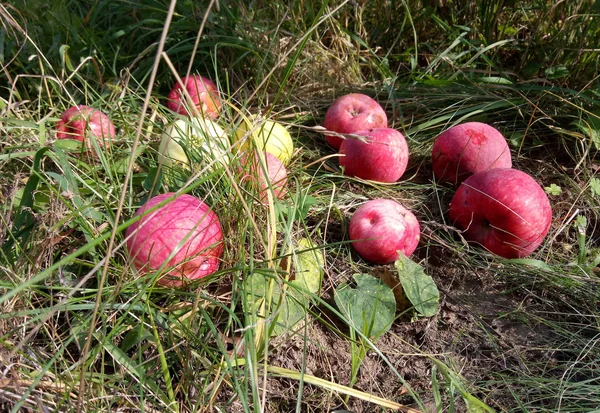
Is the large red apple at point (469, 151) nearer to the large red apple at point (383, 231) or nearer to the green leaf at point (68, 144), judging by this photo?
the large red apple at point (383, 231)

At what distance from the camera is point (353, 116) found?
104 inches

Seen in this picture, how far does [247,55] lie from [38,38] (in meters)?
1.03

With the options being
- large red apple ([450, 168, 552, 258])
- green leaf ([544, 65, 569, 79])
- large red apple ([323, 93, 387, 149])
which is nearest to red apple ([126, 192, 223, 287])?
large red apple ([450, 168, 552, 258])

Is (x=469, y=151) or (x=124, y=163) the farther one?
(x=469, y=151)

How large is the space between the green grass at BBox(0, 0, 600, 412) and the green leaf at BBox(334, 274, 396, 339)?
0.07m

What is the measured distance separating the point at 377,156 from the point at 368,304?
2.49 feet

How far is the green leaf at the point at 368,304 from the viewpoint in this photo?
173 centimetres

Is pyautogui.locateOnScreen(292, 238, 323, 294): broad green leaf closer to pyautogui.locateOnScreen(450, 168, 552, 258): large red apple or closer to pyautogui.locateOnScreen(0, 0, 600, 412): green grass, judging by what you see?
pyautogui.locateOnScreen(0, 0, 600, 412): green grass

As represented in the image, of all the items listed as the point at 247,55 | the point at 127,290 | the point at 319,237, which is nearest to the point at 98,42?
the point at 247,55

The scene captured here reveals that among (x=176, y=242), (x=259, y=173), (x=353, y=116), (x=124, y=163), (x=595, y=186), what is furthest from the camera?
(x=353, y=116)

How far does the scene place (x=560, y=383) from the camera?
1.54 metres

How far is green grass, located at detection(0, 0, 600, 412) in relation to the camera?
4.64 feet

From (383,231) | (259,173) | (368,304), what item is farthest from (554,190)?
(259,173)

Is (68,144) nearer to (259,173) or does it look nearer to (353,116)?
(259,173)
